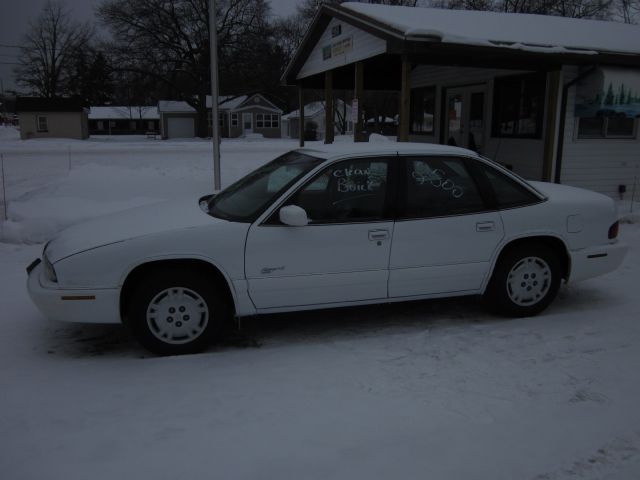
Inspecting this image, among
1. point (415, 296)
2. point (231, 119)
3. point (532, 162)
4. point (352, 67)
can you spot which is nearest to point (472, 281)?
point (415, 296)

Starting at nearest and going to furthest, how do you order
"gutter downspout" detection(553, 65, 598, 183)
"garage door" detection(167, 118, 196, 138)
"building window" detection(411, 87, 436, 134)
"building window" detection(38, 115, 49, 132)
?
"gutter downspout" detection(553, 65, 598, 183) < "building window" detection(411, 87, 436, 134) < "building window" detection(38, 115, 49, 132) < "garage door" detection(167, 118, 196, 138)

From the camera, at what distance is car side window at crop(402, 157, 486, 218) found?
197 inches

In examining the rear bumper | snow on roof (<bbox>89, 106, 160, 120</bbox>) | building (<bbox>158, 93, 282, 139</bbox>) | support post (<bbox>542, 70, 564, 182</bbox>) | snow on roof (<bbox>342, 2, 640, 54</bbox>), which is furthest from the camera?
snow on roof (<bbox>89, 106, 160, 120</bbox>)

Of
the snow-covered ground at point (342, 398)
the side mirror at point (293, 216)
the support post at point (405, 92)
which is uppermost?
the support post at point (405, 92)

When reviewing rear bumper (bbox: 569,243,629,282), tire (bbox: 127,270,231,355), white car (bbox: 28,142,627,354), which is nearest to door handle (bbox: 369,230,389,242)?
white car (bbox: 28,142,627,354)

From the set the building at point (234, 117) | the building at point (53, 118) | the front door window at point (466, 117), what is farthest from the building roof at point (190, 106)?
the front door window at point (466, 117)

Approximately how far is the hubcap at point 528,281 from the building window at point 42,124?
5214cm

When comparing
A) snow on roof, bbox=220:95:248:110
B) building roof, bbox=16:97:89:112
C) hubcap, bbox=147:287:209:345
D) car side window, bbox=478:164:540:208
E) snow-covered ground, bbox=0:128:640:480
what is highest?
snow on roof, bbox=220:95:248:110

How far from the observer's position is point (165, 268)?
444 cm

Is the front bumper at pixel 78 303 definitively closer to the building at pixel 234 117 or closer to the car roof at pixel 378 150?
the car roof at pixel 378 150

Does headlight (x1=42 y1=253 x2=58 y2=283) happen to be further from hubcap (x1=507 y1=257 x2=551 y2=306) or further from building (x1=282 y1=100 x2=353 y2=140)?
building (x1=282 y1=100 x2=353 y2=140)

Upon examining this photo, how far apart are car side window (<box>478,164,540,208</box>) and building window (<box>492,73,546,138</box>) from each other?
25.7ft

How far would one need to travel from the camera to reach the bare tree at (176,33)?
49.6 metres

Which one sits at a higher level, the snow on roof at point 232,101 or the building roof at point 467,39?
the snow on roof at point 232,101
